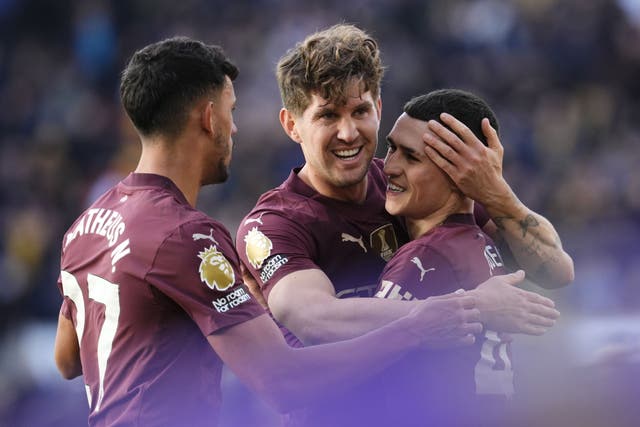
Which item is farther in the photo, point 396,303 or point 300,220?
point 300,220

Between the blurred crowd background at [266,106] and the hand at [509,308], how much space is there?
177 inches

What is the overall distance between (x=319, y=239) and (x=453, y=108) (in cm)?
80

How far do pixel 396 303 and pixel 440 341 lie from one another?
245 mm

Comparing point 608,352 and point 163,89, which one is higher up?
point 163,89

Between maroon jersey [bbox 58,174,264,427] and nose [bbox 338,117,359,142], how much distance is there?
0.97 m

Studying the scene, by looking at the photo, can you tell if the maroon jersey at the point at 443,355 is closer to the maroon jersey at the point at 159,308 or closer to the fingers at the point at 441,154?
the fingers at the point at 441,154

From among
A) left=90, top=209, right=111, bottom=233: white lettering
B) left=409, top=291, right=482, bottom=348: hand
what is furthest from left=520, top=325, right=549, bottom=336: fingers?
left=90, top=209, right=111, bottom=233: white lettering

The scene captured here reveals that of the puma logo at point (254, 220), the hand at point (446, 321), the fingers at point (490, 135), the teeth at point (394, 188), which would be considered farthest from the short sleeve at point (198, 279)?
the fingers at point (490, 135)

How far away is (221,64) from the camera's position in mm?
4156

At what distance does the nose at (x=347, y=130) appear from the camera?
15.2ft

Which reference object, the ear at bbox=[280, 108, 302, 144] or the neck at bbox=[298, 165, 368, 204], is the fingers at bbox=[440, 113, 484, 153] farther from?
the ear at bbox=[280, 108, 302, 144]

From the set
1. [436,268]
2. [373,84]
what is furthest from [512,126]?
[436,268]

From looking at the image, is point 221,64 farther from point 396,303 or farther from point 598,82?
point 598,82

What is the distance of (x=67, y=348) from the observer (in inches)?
170
